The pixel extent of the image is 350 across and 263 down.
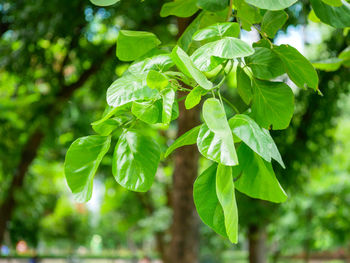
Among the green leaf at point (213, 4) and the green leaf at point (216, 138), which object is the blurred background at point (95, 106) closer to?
the green leaf at point (213, 4)

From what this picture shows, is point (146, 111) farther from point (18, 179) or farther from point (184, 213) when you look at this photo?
point (18, 179)

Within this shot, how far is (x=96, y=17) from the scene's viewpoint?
4051 millimetres

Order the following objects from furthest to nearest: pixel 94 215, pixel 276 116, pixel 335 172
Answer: pixel 94 215
pixel 335 172
pixel 276 116

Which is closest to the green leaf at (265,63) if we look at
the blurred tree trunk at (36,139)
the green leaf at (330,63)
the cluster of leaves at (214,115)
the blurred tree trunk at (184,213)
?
the cluster of leaves at (214,115)

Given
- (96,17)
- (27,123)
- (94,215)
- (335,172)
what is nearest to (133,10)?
(96,17)

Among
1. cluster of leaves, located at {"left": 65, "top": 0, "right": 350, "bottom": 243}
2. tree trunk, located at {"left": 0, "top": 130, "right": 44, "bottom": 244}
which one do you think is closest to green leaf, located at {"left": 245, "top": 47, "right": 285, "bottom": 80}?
cluster of leaves, located at {"left": 65, "top": 0, "right": 350, "bottom": 243}

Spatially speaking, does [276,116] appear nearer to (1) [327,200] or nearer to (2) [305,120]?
(2) [305,120]

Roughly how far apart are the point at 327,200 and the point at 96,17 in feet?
26.6

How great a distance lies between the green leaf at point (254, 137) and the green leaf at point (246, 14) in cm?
25

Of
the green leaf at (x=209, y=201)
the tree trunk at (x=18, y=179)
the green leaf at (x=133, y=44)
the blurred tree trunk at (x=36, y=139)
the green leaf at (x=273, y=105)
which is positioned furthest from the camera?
A: the tree trunk at (x=18, y=179)

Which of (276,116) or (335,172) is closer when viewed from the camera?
(276,116)

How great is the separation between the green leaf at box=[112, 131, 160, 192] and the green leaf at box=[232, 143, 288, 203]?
13 centimetres

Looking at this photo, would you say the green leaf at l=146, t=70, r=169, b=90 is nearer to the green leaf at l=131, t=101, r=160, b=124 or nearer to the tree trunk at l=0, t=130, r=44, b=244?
the green leaf at l=131, t=101, r=160, b=124

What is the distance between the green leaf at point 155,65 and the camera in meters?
0.70
